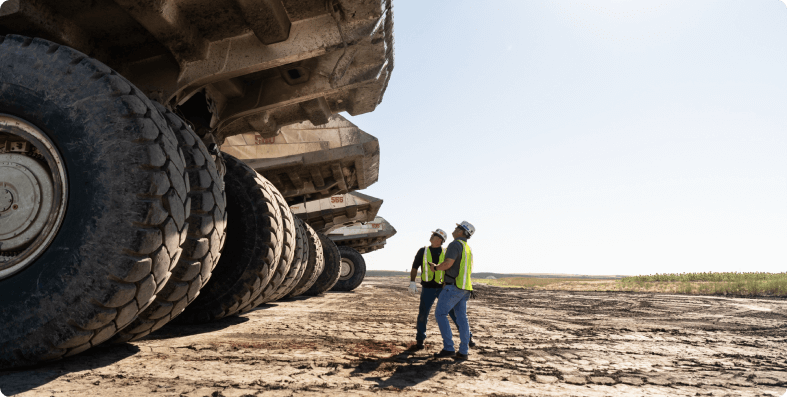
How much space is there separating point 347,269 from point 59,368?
539 inches

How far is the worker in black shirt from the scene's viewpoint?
4398mm

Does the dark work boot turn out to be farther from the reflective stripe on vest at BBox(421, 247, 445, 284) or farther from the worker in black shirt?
the reflective stripe on vest at BBox(421, 247, 445, 284)

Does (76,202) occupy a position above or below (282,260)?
above

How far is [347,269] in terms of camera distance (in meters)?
16.0

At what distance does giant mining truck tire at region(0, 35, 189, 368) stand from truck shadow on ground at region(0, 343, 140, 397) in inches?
3.1

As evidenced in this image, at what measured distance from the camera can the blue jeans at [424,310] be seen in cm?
434

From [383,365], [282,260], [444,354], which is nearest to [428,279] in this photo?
[444,354]

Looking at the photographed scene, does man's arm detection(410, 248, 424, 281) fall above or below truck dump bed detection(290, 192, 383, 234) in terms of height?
below

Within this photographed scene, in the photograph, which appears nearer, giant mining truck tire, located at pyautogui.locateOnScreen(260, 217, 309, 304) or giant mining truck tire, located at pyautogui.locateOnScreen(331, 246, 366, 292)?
giant mining truck tire, located at pyautogui.locateOnScreen(260, 217, 309, 304)

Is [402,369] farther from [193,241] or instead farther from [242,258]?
[242,258]

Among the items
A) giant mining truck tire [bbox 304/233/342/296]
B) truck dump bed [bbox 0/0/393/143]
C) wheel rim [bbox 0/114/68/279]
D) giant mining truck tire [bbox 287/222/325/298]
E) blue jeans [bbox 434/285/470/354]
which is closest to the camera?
wheel rim [bbox 0/114/68/279]

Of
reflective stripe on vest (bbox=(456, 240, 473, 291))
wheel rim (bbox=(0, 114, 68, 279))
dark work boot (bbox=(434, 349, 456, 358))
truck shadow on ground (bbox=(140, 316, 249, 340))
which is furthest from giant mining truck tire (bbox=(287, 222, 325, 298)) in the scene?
wheel rim (bbox=(0, 114, 68, 279))

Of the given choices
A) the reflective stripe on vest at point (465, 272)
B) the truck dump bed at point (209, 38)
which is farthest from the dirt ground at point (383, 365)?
the truck dump bed at point (209, 38)

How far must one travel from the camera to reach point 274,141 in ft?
27.5
